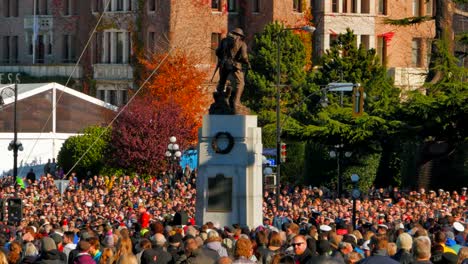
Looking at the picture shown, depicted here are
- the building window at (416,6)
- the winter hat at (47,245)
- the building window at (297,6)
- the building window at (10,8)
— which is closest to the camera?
the winter hat at (47,245)

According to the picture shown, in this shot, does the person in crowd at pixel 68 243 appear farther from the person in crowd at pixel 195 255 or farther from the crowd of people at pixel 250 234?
the person in crowd at pixel 195 255

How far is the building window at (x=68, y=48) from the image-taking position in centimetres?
10094

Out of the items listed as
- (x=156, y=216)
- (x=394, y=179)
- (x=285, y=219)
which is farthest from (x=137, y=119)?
(x=285, y=219)

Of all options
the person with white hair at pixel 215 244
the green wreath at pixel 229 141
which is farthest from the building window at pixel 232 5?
the person with white hair at pixel 215 244

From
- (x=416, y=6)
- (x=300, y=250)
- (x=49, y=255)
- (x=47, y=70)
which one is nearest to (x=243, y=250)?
(x=300, y=250)

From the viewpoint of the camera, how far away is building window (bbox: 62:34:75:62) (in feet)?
331

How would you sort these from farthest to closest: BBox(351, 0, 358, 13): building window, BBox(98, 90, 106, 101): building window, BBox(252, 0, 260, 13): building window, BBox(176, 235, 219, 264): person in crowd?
BBox(98, 90, 106, 101): building window → BBox(351, 0, 358, 13): building window → BBox(252, 0, 260, 13): building window → BBox(176, 235, 219, 264): person in crowd

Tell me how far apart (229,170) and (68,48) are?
64.8 meters

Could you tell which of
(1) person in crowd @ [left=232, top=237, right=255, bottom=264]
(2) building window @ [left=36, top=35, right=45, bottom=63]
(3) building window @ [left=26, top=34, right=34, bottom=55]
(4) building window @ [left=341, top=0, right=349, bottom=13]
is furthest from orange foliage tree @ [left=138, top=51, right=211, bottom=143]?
(1) person in crowd @ [left=232, top=237, right=255, bottom=264]

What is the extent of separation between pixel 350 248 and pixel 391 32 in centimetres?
7268

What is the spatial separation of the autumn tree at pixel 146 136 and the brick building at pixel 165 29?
12052 mm

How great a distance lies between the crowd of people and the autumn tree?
24.2 meters

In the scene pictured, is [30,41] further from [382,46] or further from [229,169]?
[229,169]

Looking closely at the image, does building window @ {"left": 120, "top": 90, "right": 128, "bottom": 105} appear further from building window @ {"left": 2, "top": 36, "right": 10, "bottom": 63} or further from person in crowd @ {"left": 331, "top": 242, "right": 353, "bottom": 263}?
person in crowd @ {"left": 331, "top": 242, "right": 353, "bottom": 263}
